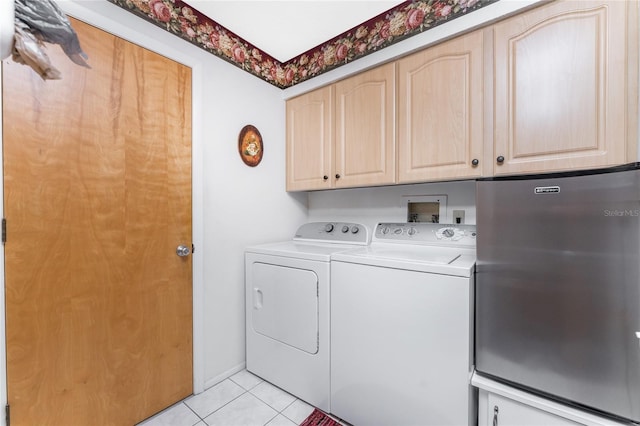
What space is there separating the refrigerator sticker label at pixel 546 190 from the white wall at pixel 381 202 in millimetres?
645

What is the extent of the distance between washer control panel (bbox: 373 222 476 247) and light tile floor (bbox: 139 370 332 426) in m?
1.17

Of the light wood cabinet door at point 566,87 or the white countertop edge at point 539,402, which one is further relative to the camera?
the light wood cabinet door at point 566,87

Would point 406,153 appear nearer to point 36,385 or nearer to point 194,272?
point 194,272

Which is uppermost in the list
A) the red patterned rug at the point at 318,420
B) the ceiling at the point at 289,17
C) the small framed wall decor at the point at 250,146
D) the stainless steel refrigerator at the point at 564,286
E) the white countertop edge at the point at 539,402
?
the ceiling at the point at 289,17

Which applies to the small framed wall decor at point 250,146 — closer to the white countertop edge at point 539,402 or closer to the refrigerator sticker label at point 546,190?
the refrigerator sticker label at point 546,190

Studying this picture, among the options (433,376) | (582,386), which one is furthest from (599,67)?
(433,376)

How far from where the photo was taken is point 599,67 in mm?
1100

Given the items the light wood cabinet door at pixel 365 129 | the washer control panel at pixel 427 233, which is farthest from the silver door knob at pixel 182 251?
the washer control panel at pixel 427 233

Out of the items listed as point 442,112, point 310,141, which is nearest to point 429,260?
point 442,112

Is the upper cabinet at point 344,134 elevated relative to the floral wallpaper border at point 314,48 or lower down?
lower down

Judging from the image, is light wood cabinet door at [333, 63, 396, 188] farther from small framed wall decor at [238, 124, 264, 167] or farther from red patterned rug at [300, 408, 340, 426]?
red patterned rug at [300, 408, 340, 426]

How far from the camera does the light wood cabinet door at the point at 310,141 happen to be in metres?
2.02

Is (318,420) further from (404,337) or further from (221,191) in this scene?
(221,191)

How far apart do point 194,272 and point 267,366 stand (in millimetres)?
798
